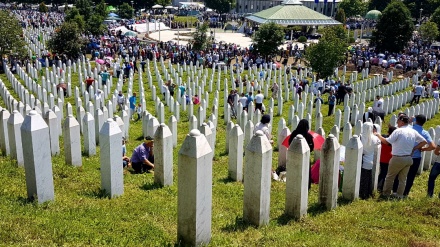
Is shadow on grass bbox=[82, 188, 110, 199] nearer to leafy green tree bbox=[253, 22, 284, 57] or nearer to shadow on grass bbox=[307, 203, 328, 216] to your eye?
shadow on grass bbox=[307, 203, 328, 216]

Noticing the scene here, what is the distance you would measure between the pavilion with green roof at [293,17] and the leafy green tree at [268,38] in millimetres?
25395

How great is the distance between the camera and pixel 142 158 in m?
9.53

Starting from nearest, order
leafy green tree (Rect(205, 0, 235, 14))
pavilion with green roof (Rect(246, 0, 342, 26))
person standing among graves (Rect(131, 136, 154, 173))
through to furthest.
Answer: person standing among graves (Rect(131, 136, 154, 173))
pavilion with green roof (Rect(246, 0, 342, 26))
leafy green tree (Rect(205, 0, 235, 14))

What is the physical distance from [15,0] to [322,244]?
102 metres

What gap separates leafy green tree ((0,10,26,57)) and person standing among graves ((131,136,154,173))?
23795 mm

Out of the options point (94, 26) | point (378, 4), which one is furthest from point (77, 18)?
point (378, 4)

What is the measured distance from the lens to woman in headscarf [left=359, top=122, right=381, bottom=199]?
816cm

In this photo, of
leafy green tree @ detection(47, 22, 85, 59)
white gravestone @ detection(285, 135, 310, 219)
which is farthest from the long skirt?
leafy green tree @ detection(47, 22, 85, 59)

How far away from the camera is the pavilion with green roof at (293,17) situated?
63.8 meters

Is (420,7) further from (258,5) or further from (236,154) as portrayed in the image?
(236,154)

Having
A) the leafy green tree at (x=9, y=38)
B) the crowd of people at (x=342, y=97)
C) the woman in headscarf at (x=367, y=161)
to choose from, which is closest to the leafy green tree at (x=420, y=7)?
the crowd of people at (x=342, y=97)

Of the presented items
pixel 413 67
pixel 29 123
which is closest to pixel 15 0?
pixel 413 67

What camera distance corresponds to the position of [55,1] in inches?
3629

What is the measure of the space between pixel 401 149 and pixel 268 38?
3025 cm
